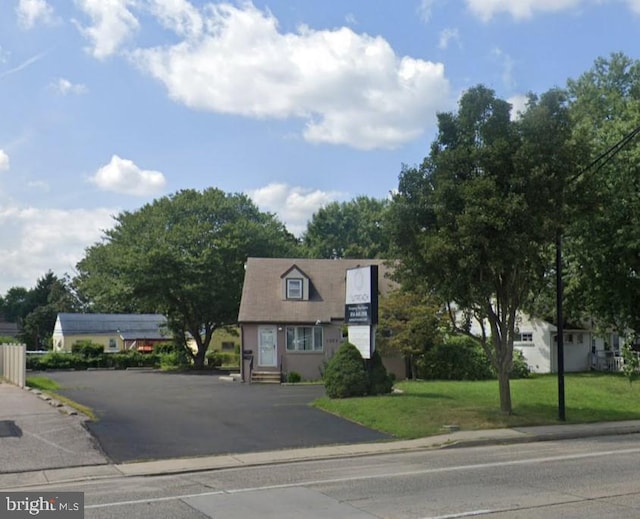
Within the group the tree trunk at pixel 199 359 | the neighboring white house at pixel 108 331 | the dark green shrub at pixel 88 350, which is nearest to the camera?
the tree trunk at pixel 199 359

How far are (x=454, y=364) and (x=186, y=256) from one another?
2025 centimetres

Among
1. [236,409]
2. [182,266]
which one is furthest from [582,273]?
[182,266]

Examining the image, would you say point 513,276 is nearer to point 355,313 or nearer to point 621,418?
point 621,418

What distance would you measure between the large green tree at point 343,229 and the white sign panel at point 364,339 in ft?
154

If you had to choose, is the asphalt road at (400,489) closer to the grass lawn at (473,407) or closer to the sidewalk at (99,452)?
the sidewalk at (99,452)

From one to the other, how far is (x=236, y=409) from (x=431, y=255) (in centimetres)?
853

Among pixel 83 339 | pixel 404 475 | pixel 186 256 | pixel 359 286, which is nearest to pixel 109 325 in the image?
pixel 83 339

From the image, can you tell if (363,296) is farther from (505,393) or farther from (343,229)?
(343,229)

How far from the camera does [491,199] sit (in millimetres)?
17609

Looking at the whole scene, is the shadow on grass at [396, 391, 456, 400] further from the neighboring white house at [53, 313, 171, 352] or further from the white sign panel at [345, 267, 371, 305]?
the neighboring white house at [53, 313, 171, 352]

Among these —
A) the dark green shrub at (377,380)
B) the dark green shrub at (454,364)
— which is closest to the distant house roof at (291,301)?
the dark green shrub at (454,364)

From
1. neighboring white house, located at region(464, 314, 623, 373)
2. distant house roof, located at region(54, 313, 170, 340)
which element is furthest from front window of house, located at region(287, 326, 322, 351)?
distant house roof, located at region(54, 313, 170, 340)

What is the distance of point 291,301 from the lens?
37.8 m

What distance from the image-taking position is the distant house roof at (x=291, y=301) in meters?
36.8
